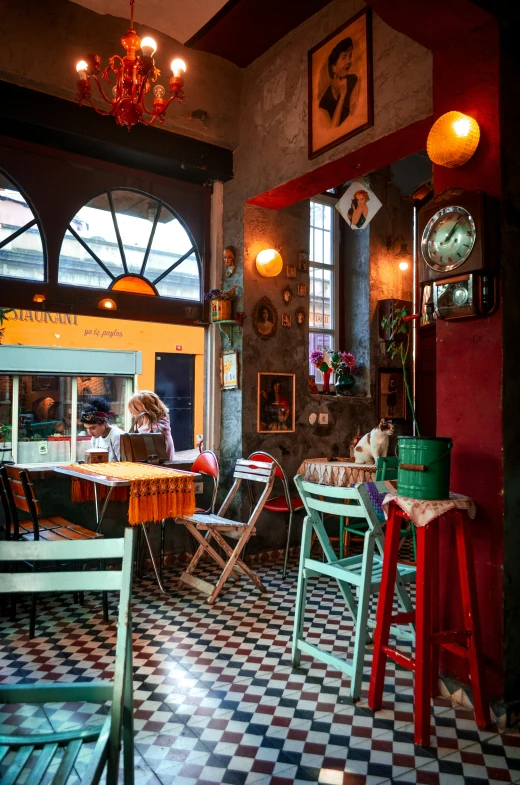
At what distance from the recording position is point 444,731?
8.56ft

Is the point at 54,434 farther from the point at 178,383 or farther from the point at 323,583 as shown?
A: the point at 323,583

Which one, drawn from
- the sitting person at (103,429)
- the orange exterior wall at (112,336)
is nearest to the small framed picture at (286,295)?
the orange exterior wall at (112,336)

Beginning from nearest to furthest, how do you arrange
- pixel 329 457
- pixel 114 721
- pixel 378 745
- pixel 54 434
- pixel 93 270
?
pixel 114 721 → pixel 378 745 → pixel 93 270 → pixel 329 457 → pixel 54 434

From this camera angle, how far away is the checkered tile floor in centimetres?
232

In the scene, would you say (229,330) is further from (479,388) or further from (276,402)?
(479,388)

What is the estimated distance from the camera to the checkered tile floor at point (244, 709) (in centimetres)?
232

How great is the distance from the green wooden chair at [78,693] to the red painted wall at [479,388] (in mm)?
1903

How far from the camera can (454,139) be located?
298 centimetres

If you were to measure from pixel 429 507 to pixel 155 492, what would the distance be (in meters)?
2.23

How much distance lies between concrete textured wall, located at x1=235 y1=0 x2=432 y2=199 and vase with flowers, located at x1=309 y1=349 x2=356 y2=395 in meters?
1.95

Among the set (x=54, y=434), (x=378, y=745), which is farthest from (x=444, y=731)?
(x=54, y=434)

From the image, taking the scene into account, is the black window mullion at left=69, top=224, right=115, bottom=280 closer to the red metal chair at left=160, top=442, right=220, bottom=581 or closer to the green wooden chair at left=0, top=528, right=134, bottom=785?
the red metal chair at left=160, top=442, right=220, bottom=581

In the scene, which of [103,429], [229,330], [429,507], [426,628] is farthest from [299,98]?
[426,628]

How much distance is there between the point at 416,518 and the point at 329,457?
3371 millimetres
